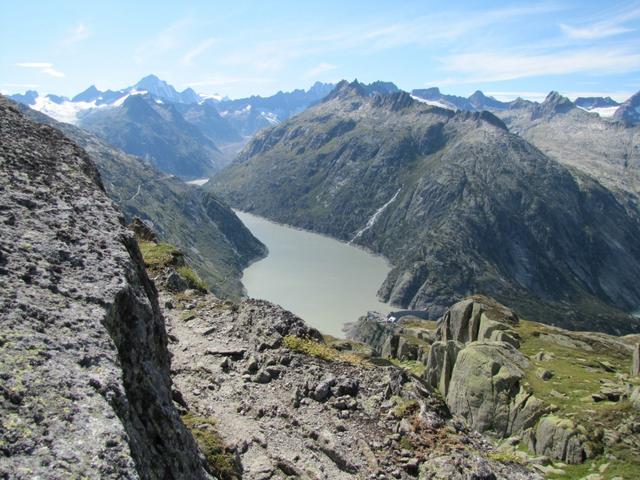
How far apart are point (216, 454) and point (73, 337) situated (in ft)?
21.3

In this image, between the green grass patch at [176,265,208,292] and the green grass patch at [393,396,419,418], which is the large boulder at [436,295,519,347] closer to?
the green grass patch at [176,265,208,292]

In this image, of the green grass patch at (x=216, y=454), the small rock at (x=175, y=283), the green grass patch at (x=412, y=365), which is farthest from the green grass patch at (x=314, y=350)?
the green grass patch at (x=412, y=365)

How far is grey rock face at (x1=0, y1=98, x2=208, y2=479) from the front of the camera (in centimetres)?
632

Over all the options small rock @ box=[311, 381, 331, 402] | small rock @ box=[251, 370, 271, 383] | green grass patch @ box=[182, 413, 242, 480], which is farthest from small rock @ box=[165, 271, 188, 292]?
green grass patch @ box=[182, 413, 242, 480]

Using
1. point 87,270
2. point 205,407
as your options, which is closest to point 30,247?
point 87,270

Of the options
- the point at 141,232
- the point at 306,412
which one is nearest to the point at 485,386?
the point at 306,412

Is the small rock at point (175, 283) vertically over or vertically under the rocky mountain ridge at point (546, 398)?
over

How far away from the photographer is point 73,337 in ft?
26.3

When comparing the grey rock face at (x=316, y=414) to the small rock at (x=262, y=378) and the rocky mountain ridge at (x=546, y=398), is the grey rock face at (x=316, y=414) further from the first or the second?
the rocky mountain ridge at (x=546, y=398)

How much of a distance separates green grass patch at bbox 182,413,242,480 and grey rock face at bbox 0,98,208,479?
7.94ft

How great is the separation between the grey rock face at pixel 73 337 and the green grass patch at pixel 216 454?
242cm

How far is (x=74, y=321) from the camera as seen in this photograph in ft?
27.2

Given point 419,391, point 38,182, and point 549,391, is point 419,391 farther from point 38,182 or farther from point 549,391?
point 549,391

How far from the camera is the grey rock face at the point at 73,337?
6324 mm
